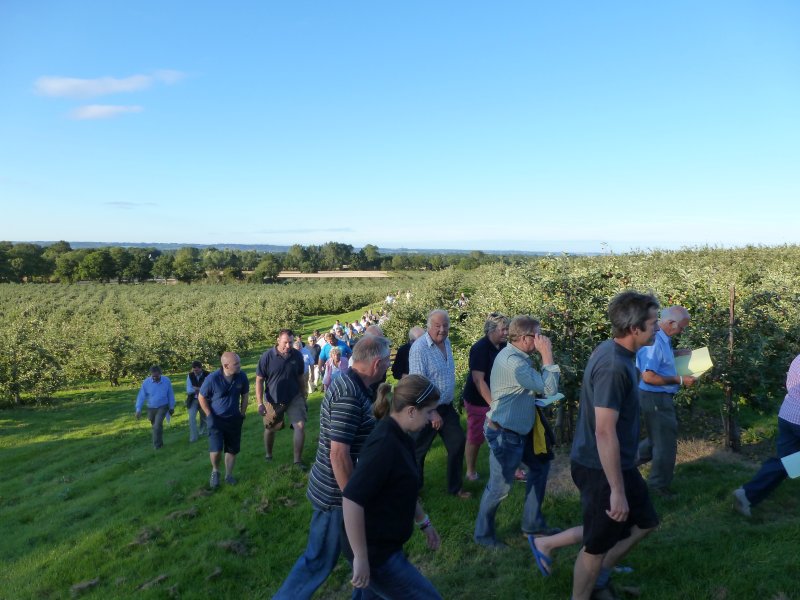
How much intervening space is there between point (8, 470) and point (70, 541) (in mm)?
7514

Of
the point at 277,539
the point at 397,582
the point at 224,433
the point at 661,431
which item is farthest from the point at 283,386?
the point at 661,431

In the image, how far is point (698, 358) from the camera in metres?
4.97

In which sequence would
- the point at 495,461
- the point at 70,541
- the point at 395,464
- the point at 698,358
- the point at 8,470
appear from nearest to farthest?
the point at 395,464
the point at 495,461
the point at 698,358
the point at 70,541
the point at 8,470

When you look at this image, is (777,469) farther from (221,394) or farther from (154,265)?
(154,265)

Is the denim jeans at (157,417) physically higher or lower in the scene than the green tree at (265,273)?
lower

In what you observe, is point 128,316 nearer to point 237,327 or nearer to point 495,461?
point 237,327

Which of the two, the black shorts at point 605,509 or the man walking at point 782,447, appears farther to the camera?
the man walking at point 782,447

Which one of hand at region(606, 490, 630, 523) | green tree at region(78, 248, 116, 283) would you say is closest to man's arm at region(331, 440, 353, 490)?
hand at region(606, 490, 630, 523)

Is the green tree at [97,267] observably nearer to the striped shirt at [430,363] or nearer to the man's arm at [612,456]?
the striped shirt at [430,363]

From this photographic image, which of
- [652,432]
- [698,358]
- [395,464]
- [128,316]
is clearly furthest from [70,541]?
[128,316]

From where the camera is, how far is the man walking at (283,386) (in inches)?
274

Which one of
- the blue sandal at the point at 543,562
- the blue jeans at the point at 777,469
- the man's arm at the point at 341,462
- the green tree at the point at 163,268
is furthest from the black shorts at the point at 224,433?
the green tree at the point at 163,268

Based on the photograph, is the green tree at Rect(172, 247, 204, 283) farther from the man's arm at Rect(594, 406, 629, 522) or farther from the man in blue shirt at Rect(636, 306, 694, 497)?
the man's arm at Rect(594, 406, 629, 522)

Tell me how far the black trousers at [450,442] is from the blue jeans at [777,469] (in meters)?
2.71
